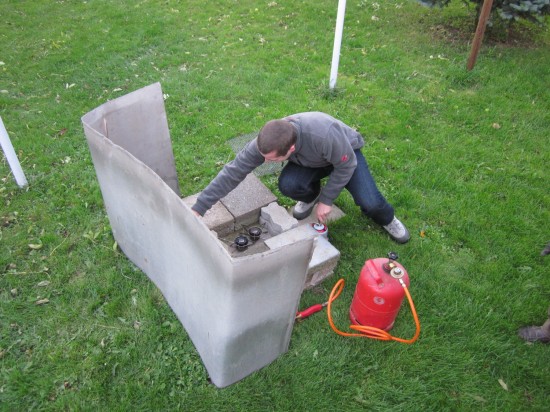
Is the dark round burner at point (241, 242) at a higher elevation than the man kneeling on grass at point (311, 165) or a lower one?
lower

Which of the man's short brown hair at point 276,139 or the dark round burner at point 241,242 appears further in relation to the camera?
the dark round burner at point 241,242

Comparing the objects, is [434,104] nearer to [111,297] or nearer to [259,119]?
[259,119]

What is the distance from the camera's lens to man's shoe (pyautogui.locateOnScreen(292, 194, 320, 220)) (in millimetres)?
3984

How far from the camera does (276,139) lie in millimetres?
2807

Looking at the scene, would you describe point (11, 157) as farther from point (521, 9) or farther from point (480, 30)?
point (521, 9)

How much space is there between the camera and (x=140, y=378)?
2920mm

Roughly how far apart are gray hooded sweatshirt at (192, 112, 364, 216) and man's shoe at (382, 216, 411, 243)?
733 millimetres

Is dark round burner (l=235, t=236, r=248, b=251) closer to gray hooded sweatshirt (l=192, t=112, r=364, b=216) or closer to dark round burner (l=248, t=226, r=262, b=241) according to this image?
dark round burner (l=248, t=226, r=262, b=241)

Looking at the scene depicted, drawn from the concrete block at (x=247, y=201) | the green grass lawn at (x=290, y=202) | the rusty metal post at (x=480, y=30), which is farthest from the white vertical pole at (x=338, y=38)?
the concrete block at (x=247, y=201)

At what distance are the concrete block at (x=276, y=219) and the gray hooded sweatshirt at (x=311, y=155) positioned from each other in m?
0.53

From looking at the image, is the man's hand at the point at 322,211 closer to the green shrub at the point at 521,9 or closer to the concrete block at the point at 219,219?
the concrete block at the point at 219,219

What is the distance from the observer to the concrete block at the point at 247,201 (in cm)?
385

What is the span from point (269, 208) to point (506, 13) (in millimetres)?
4946

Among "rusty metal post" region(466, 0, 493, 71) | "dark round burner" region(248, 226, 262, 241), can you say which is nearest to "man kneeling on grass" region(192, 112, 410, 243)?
"dark round burner" region(248, 226, 262, 241)
